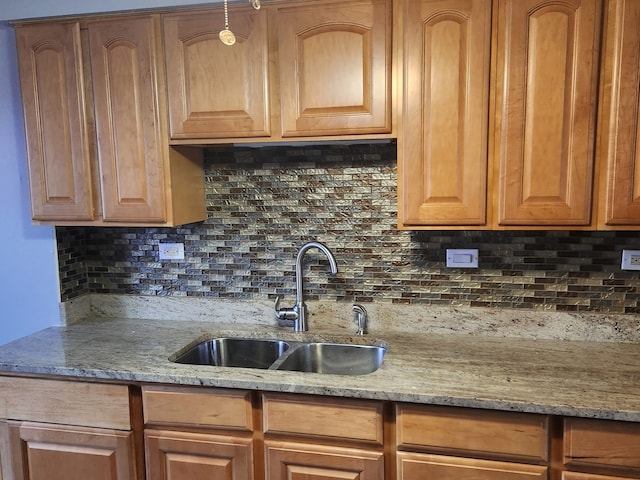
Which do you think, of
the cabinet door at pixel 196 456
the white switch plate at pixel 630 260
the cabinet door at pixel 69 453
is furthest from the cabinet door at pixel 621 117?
the cabinet door at pixel 69 453

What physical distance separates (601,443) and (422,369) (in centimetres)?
54

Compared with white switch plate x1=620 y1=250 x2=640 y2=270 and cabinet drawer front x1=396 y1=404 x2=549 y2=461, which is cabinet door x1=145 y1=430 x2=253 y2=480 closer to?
cabinet drawer front x1=396 y1=404 x2=549 y2=461

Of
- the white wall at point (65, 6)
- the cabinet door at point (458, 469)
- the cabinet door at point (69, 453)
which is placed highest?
the white wall at point (65, 6)

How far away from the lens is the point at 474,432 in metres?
1.47

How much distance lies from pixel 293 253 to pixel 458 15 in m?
1.14

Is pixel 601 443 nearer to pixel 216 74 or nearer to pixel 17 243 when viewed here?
pixel 216 74

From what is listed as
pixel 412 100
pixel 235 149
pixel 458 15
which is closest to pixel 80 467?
pixel 235 149

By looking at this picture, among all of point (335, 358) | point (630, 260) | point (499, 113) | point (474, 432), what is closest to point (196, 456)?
point (335, 358)

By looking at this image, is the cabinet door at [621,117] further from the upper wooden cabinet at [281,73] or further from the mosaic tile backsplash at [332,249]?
the upper wooden cabinet at [281,73]

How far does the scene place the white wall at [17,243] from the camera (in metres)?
2.16

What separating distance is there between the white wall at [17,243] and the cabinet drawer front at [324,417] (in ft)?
4.12

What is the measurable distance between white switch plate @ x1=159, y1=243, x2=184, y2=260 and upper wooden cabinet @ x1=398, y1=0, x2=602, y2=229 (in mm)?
1104

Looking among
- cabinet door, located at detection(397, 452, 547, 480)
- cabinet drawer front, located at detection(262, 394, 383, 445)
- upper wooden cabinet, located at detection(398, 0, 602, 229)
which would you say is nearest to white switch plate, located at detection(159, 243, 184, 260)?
cabinet drawer front, located at detection(262, 394, 383, 445)

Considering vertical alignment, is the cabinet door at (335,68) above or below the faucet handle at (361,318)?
above
